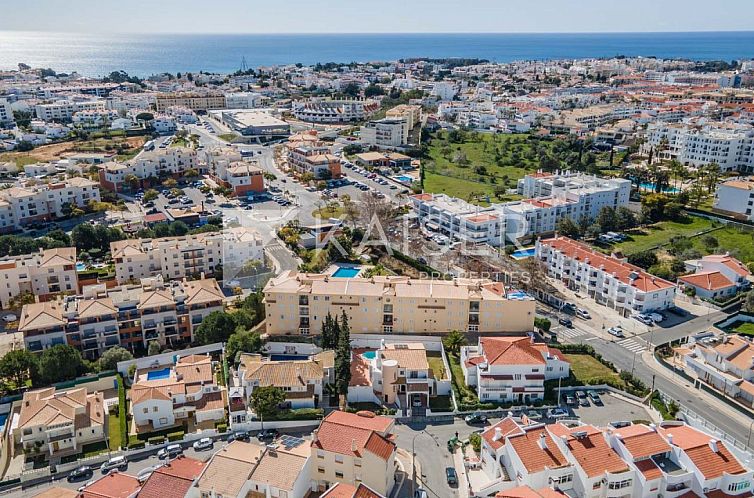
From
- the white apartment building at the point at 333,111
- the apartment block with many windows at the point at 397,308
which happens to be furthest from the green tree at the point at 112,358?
the white apartment building at the point at 333,111

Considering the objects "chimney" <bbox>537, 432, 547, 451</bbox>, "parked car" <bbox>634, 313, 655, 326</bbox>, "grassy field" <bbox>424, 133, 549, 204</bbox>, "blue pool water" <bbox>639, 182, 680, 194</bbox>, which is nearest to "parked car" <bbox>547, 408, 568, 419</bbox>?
"chimney" <bbox>537, 432, 547, 451</bbox>

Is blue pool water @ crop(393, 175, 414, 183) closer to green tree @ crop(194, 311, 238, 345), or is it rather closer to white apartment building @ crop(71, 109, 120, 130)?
green tree @ crop(194, 311, 238, 345)

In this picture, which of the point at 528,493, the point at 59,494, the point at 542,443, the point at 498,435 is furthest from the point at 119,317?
the point at 528,493

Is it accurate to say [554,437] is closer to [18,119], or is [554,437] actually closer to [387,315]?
[387,315]

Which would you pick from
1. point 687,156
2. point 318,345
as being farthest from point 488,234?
point 687,156

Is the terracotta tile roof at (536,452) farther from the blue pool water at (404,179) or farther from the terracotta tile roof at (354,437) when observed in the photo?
the blue pool water at (404,179)
